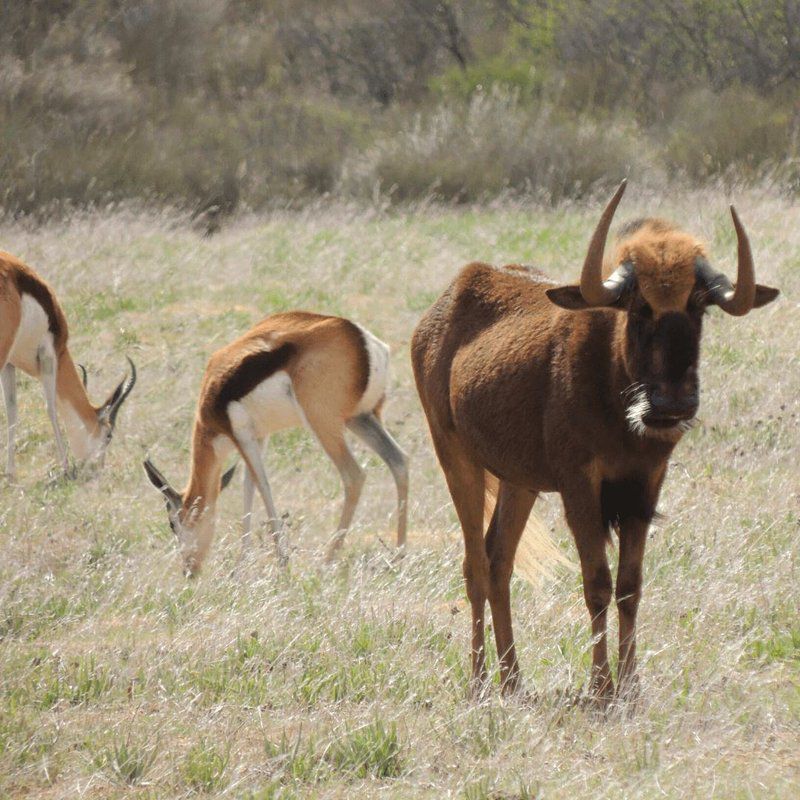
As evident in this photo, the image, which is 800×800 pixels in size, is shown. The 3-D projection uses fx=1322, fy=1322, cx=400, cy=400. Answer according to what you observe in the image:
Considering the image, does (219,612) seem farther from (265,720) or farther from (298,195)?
(298,195)

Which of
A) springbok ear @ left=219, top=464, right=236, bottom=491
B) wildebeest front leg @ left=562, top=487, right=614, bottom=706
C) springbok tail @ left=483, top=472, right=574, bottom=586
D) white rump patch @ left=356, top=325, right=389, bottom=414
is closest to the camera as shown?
wildebeest front leg @ left=562, top=487, right=614, bottom=706

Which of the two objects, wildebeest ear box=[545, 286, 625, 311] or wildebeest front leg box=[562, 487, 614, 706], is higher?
wildebeest ear box=[545, 286, 625, 311]

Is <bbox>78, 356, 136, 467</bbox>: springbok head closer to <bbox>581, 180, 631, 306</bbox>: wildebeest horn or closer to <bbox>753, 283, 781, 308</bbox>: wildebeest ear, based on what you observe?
<bbox>581, 180, 631, 306</bbox>: wildebeest horn

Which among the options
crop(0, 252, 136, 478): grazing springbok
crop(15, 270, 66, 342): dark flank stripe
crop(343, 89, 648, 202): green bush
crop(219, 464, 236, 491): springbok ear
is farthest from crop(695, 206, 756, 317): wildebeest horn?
crop(343, 89, 648, 202): green bush

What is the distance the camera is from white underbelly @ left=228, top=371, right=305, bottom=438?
892 centimetres

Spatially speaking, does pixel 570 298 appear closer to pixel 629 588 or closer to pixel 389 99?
pixel 629 588

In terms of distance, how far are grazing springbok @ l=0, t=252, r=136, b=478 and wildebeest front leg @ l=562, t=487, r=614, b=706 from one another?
22.9 ft

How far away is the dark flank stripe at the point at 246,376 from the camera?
890 cm

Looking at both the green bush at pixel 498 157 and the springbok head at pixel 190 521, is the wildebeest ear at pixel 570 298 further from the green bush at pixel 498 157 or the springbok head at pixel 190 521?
the green bush at pixel 498 157

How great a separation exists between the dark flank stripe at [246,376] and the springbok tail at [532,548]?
3009 millimetres

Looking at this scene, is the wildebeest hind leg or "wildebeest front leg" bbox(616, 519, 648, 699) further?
the wildebeest hind leg

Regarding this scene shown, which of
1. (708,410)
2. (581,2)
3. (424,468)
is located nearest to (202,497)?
(424,468)

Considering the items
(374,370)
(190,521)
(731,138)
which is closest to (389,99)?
(731,138)

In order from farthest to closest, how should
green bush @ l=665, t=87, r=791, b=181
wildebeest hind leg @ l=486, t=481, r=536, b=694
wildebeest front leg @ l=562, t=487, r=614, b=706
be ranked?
green bush @ l=665, t=87, r=791, b=181, wildebeest hind leg @ l=486, t=481, r=536, b=694, wildebeest front leg @ l=562, t=487, r=614, b=706
